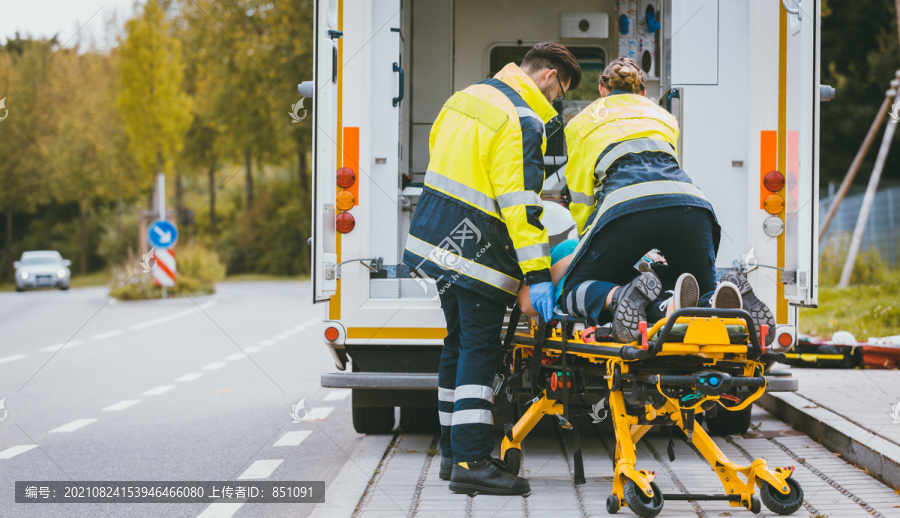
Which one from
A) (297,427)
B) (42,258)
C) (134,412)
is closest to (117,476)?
(297,427)

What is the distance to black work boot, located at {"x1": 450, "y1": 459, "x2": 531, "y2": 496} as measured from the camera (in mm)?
4363

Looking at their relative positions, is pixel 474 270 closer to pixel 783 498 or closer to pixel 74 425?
pixel 783 498

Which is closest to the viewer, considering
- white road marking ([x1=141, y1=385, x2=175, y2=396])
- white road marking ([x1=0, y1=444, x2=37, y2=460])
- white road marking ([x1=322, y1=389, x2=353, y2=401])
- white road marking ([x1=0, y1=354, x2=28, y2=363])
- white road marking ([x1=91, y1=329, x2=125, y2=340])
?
white road marking ([x1=0, y1=444, x2=37, y2=460])

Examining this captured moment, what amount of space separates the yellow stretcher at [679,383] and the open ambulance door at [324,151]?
144 cm

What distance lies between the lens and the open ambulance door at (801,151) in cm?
507

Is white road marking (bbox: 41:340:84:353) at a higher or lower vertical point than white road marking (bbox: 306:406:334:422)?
higher

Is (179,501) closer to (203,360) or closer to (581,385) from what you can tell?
(581,385)

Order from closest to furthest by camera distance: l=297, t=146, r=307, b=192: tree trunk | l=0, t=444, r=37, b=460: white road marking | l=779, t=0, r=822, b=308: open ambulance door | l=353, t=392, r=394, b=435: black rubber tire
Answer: l=779, t=0, r=822, b=308: open ambulance door < l=0, t=444, r=37, b=460: white road marking < l=353, t=392, r=394, b=435: black rubber tire < l=297, t=146, r=307, b=192: tree trunk

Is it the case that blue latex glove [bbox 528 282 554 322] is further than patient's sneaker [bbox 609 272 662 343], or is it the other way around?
blue latex glove [bbox 528 282 554 322]

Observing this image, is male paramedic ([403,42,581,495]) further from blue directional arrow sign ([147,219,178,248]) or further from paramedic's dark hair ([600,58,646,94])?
blue directional arrow sign ([147,219,178,248])

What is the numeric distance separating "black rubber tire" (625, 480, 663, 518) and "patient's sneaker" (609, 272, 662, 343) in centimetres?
58

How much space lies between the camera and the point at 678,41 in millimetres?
5449

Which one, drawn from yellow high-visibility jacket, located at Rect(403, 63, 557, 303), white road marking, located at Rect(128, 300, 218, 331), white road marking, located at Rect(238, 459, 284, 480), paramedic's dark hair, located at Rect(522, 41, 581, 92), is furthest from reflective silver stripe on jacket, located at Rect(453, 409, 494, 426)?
white road marking, located at Rect(128, 300, 218, 331)

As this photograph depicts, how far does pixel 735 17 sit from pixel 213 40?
124ft
